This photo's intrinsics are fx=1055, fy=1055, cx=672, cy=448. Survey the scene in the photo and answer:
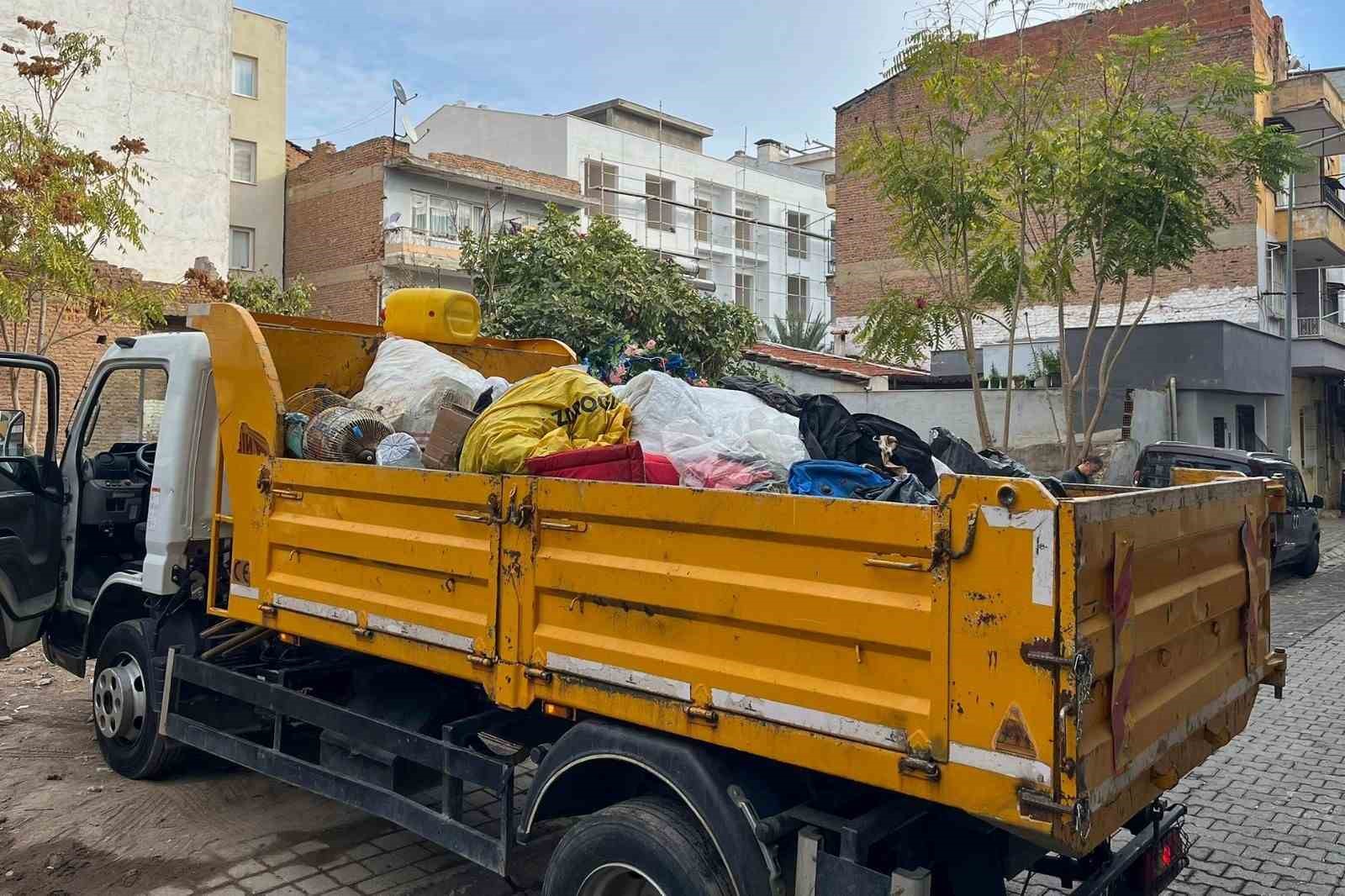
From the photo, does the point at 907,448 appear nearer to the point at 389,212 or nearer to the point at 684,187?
the point at 389,212

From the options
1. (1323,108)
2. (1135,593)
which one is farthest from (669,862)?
(1323,108)

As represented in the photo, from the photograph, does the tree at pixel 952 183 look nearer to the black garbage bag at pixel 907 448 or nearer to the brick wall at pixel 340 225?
the black garbage bag at pixel 907 448

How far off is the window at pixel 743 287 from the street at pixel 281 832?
36.4 meters

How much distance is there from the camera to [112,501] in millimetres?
5602

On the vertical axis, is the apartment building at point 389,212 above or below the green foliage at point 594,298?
above

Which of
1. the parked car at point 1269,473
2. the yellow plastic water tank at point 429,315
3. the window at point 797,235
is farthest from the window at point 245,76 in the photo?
the yellow plastic water tank at point 429,315

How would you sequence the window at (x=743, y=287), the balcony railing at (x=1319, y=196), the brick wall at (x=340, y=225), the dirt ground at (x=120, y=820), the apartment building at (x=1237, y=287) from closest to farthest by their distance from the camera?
the dirt ground at (x=120, y=820) → the apartment building at (x=1237, y=287) → the balcony railing at (x=1319, y=196) → the brick wall at (x=340, y=225) → the window at (x=743, y=287)

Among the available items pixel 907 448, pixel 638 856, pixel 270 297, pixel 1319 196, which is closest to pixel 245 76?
pixel 270 297

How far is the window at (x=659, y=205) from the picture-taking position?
37.5 meters

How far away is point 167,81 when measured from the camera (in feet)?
71.5

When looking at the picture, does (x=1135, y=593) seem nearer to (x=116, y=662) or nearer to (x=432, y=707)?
(x=432, y=707)

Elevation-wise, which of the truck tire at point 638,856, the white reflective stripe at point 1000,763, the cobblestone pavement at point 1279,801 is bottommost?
the cobblestone pavement at point 1279,801

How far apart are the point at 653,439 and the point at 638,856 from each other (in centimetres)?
A: 153

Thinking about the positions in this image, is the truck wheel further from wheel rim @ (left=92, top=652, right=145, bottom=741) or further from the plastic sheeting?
wheel rim @ (left=92, top=652, right=145, bottom=741)
